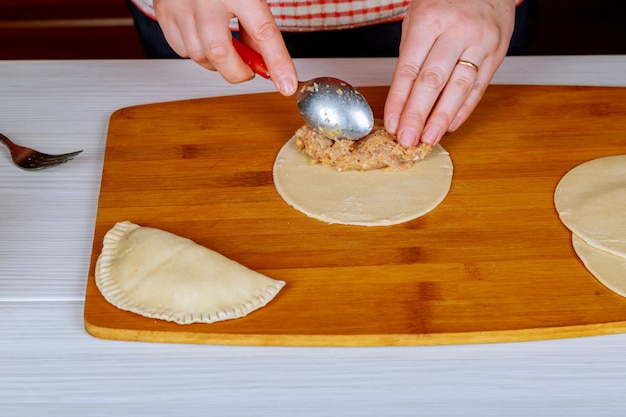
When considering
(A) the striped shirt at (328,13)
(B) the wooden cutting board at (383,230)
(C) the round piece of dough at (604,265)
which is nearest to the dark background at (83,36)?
(A) the striped shirt at (328,13)

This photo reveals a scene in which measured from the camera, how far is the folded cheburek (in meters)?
1.28

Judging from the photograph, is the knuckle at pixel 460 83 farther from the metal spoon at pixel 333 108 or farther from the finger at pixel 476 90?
the metal spoon at pixel 333 108

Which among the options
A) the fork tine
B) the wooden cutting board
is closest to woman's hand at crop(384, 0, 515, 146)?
the wooden cutting board

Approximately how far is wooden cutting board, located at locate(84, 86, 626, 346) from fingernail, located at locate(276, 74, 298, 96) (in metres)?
0.23

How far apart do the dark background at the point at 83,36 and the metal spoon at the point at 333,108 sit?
2.40m

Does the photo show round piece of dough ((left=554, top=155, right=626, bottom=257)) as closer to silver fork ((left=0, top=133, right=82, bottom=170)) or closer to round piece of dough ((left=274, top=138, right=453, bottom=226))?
round piece of dough ((left=274, top=138, right=453, bottom=226))

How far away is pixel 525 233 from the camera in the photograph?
1.46 meters

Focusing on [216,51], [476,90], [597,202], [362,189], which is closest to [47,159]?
[216,51]

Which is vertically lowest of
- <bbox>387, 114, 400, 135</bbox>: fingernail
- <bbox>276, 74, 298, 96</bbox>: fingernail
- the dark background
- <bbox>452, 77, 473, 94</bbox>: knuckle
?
the dark background

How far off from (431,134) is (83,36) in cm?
281

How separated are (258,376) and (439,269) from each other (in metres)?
0.40

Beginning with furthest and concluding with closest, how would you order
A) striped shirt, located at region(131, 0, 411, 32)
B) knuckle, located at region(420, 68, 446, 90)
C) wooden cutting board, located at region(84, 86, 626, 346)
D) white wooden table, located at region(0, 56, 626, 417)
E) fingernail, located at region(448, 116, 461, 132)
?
striped shirt, located at region(131, 0, 411, 32)
fingernail, located at region(448, 116, 461, 132)
knuckle, located at region(420, 68, 446, 90)
wooden cutting board, located at region(84, 86, 626, 346)
white wooden table, located at region(0, 56, 626, 417)

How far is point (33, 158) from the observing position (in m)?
1.70

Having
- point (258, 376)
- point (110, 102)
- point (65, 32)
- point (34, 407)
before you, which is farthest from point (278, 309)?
point (65, 32)
